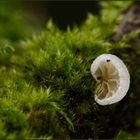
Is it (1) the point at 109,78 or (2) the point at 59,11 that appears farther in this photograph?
(2) the point at 59,11

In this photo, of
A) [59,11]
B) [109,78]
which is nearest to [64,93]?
[109,78]

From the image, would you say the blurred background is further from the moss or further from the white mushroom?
the white mushroom

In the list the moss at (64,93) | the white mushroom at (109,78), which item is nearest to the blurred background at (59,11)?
the moss at (64,93)

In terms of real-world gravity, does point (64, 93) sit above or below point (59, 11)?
below

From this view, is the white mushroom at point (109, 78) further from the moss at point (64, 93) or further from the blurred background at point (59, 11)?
the blurred background at point (59, 11)

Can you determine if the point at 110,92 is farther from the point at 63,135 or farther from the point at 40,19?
the point at 40,19

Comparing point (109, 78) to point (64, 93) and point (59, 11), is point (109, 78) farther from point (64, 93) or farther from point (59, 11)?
point (59, 11)

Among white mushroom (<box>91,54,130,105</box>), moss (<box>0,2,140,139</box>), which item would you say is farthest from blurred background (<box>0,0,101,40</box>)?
white mushroom (<box>91,54,130,105</box>)
